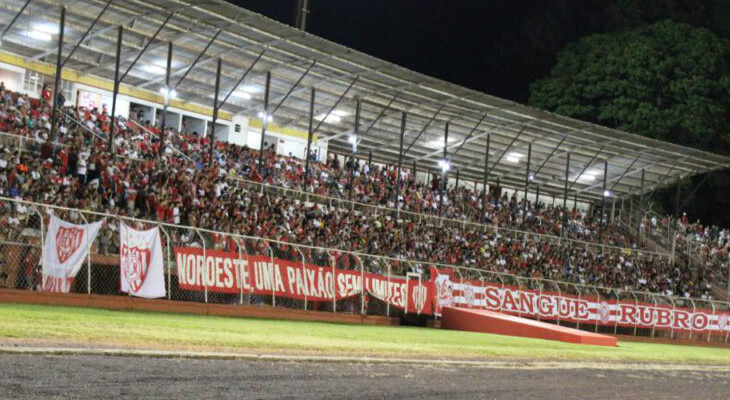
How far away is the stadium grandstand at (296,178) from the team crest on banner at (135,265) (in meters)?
0.07

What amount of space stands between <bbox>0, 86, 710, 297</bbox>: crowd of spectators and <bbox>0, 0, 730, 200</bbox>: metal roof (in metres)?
2.21

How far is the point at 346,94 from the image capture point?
4050cm

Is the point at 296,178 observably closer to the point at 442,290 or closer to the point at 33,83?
the point at 33,83

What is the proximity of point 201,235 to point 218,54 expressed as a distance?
1567 cm

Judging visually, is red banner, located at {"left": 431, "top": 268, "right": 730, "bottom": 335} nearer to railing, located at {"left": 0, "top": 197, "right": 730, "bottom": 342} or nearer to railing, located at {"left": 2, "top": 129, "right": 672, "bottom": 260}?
railing, located at {"left": 0, "top": 197, "right": 730, "bottom": 342}

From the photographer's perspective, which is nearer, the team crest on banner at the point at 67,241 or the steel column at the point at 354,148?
the team crest on banner at the point at 67,241

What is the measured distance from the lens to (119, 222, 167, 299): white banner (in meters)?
18.3

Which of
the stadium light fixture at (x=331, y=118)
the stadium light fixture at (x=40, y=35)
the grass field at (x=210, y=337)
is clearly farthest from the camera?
the stadium light fixture at (x=331, y=118)

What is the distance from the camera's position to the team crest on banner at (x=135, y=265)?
18.3m

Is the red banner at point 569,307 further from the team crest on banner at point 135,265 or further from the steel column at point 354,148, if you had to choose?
the team crest on banner at point 135,265

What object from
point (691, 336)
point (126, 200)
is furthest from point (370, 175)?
point (126, 200)

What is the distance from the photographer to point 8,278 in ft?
54.7

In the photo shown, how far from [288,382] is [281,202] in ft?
76.5

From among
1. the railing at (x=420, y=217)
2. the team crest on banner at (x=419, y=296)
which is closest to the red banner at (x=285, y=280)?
the team crest on banner at (x=419, y=296)
